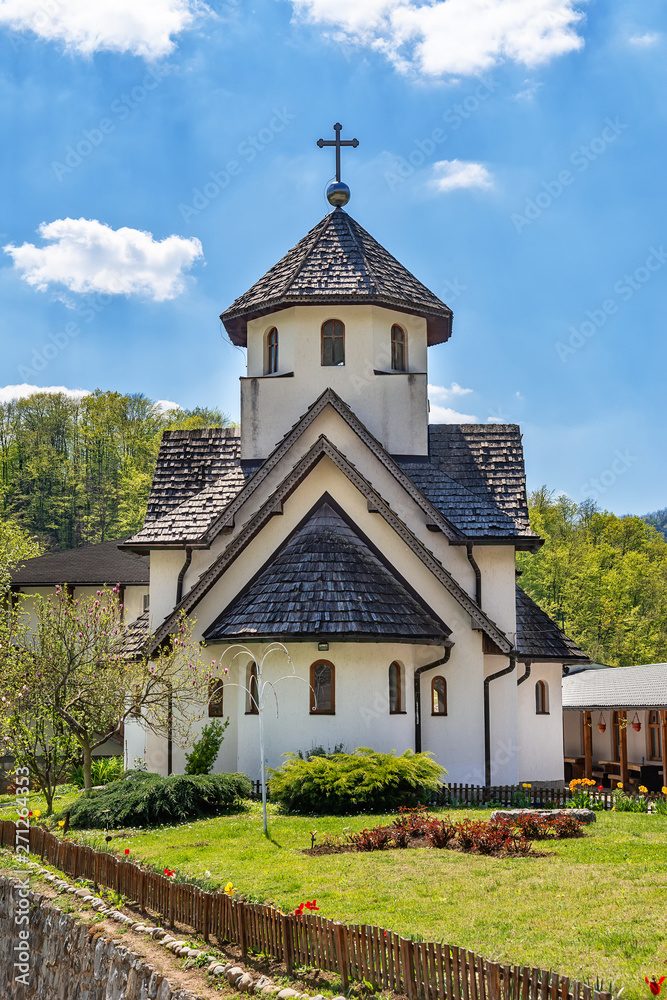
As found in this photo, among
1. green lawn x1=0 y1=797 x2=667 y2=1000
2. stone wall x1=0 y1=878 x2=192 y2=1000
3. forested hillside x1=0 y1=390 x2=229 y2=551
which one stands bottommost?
stone wall x1=0 y1=878 x2=192 y2=1000

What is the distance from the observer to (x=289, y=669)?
20562 mm

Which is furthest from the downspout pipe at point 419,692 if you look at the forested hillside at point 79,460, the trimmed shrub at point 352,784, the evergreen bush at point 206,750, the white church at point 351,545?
the forested hillside at point 79,460

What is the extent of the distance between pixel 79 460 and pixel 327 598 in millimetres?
52888

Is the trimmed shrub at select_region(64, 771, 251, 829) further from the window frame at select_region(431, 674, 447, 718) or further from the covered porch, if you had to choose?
the covered porch

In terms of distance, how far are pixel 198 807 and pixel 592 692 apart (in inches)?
753

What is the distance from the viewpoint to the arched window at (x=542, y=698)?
88.8 ft

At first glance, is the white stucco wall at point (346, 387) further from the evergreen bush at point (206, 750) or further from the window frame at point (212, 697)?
the evergreen bush at point (206, 750)

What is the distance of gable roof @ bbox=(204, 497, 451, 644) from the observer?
2011cm

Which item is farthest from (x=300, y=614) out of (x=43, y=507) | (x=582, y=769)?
(x=43, y=507)

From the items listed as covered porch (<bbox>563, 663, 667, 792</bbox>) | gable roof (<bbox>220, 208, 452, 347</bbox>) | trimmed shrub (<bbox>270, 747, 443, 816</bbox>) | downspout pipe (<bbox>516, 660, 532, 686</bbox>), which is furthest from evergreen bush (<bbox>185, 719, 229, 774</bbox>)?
covered porch (<bbox>563, 663, 667, 792</bbox>)

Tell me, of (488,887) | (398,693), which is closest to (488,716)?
(398,693)

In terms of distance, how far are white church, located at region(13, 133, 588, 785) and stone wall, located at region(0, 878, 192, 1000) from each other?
6.64m

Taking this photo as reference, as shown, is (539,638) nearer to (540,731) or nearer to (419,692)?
(540,731)

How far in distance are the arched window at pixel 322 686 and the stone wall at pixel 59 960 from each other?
26.8ft
